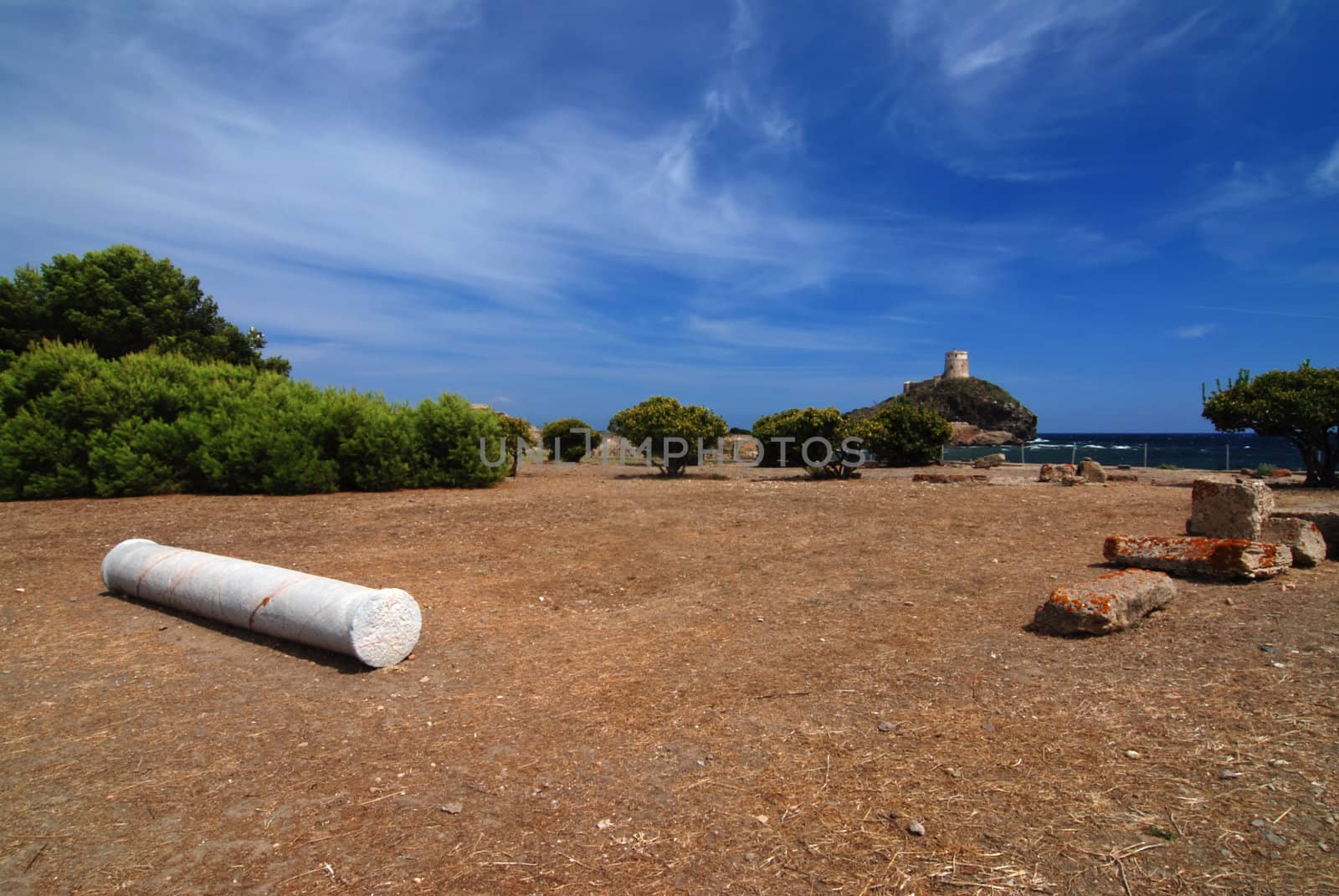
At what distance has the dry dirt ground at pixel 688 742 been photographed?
9.02 ft

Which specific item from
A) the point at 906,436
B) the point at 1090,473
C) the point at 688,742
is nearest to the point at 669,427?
the point at 906,436

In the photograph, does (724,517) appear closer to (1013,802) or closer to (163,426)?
(1013,802)

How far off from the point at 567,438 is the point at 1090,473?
54.7 ft

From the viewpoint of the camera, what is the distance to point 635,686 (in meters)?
4.60

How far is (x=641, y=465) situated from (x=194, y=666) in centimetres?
1791

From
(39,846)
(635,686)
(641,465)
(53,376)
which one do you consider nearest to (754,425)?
(641,465)

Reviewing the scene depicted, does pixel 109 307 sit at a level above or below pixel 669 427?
above

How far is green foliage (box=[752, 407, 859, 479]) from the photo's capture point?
17547 millimetres

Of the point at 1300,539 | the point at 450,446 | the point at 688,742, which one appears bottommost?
the point at 688,742

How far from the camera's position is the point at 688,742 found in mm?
3801

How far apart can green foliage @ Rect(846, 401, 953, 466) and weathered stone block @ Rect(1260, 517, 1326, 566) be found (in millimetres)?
14067

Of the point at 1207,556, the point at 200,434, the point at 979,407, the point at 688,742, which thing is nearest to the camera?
the point at 688,742

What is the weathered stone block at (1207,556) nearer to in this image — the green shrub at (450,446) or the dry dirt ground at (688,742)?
the dry dirt ground at (688,742)

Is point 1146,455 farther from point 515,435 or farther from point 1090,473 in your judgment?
point 515,435
